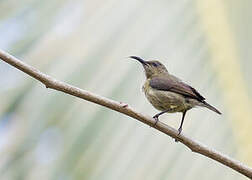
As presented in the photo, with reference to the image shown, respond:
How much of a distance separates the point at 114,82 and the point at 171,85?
966 mm

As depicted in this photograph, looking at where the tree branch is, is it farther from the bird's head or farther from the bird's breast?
the bird's head

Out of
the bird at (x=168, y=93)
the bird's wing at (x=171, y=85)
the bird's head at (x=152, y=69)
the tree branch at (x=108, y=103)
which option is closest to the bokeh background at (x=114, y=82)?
the tree branch at (x=108, y=103)

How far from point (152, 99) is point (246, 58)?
76 centimetres

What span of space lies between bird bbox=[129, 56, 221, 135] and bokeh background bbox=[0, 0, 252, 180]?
0.44m

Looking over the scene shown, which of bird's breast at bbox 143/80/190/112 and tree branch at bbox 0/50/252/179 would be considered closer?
tree branch at bbox 0/50/252/179

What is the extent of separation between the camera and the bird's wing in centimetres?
199

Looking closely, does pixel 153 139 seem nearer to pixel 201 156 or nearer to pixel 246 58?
pixel 201 156

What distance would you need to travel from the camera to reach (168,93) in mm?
2080

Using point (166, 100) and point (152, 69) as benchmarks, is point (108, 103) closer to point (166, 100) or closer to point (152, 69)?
point (166, 100)

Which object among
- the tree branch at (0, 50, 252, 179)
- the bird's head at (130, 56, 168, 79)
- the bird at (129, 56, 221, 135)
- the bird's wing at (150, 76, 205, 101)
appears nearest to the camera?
the tree branch at (0, 50, 252, 179)

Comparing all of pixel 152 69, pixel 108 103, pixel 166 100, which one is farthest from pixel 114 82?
pixel 152 69

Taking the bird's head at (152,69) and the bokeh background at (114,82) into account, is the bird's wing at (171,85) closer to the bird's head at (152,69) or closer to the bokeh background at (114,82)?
the bird's head at (152,69)

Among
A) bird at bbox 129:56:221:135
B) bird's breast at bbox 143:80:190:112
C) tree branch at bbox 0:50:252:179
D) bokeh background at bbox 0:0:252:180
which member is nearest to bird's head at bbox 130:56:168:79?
bird at bbox 129:56:221:135

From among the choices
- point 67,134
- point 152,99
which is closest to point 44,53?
point 67,134
